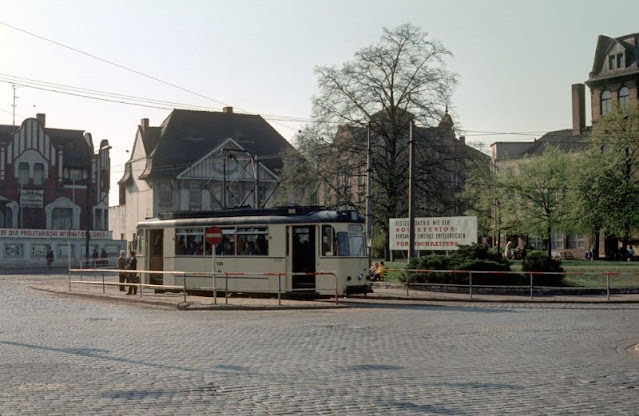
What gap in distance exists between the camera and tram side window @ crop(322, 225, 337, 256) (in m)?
27.3

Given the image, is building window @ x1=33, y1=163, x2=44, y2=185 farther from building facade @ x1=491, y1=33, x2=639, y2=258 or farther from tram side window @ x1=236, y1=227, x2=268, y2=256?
tram side window @ x1=236, y1=227, x2=268, y2=256

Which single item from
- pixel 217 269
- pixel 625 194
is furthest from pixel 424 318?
pixel 625 194

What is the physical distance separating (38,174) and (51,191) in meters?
1.91

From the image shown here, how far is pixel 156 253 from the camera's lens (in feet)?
106

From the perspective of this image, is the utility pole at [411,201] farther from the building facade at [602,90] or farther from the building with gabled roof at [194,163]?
the building with gabled roof at [194,163]

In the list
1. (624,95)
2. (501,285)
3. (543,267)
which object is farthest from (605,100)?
(501,285)

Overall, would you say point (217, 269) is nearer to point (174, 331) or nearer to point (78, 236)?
point (174, 331)

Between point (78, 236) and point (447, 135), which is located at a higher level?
point (447, 135)

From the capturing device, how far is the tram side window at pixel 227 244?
29.3 metres

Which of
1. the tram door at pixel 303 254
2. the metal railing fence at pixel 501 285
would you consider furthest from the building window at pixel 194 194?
the tram door at pixel 303 254

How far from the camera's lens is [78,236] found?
7219cm

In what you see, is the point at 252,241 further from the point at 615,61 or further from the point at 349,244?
the point at 615,61

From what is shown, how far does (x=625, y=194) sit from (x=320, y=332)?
38.0 metres

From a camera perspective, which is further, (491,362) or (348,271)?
(348,271)
